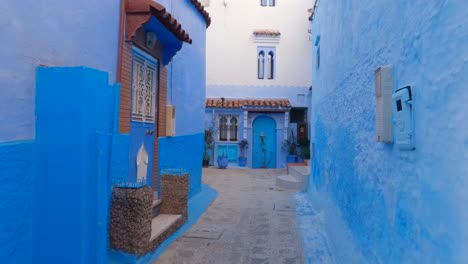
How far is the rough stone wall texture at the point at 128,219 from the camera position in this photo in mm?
4223

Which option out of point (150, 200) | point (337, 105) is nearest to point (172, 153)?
point (150, 200)

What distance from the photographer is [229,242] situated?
5.96 m

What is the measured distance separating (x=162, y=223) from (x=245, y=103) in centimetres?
1156

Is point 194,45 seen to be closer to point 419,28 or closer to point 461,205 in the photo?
point 419,28

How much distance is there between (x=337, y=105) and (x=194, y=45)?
3.99 m

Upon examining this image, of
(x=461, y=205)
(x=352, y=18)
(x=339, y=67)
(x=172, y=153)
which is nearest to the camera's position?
(x=461, y=205)

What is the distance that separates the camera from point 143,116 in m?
5.84

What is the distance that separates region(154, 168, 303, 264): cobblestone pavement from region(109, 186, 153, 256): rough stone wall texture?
0.76 meters

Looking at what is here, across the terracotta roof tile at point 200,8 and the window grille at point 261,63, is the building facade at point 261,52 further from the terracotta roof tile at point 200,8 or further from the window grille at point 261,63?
the terracotta roof tile at point 200,8

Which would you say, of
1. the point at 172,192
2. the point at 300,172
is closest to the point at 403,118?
the point at 172,192

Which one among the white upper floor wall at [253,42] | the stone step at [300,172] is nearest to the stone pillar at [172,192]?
the stone step at [300,172]

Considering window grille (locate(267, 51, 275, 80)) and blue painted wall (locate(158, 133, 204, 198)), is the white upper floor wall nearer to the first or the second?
window grille (locate(267, 51, 275, 80))

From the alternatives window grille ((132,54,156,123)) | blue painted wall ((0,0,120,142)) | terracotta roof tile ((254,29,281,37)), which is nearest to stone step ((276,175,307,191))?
window grille ((132,54,156,123))

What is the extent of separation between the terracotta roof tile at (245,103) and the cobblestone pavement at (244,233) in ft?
20.5
